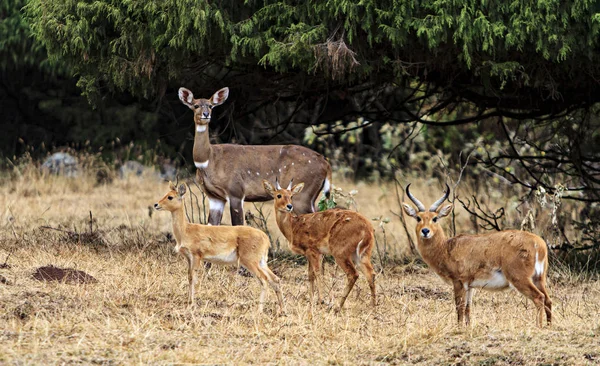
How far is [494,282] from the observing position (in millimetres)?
8109

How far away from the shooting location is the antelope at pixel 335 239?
8820 millimetres

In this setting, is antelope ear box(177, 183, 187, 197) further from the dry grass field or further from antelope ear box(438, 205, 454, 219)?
antelope ear box(438, 205, 454, 219)

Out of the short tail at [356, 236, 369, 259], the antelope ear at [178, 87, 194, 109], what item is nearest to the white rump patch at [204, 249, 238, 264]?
the short tail at [356, 236, 369, 259]

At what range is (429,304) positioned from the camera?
31.5 ft

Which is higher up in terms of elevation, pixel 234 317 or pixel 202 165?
pixel 202 165

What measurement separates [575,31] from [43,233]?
5974 mm

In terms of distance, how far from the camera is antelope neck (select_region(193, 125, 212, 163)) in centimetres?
1112

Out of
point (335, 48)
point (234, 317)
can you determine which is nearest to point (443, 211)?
point (234, 317)

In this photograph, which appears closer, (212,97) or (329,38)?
(329,38)

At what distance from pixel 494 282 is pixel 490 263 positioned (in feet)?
0.52

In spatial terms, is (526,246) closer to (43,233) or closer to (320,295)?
(320,295)

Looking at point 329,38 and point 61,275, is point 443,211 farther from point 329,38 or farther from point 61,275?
point 61,275

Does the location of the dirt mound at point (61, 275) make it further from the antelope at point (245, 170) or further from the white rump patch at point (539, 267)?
the white rump patch at point (539, 267)

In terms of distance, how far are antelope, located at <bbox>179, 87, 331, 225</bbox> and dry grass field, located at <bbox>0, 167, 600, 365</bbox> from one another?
726 millimetres
